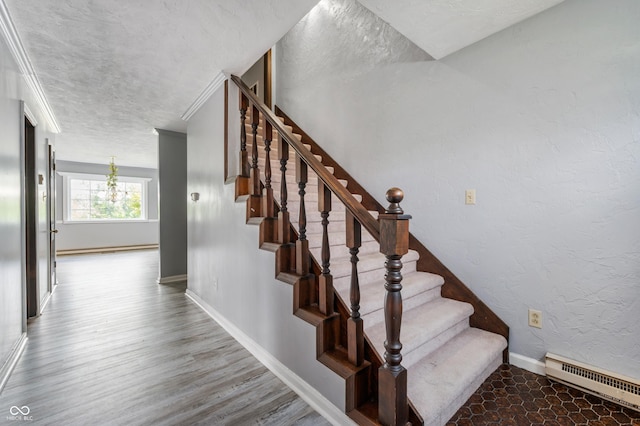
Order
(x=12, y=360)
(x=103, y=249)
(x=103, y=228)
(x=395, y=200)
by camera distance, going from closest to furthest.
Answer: (x=395, y=200) < (x=12, y=360) < (x=103, y=249) < (x=103, y=228)

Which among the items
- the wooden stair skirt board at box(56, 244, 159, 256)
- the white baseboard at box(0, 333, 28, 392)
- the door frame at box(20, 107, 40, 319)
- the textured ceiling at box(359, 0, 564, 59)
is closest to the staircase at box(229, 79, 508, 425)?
the textured ceiling at box(359, 0, 564, 59)

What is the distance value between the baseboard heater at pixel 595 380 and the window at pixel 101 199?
30.4ft

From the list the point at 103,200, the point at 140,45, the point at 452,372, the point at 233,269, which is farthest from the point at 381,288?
the point at 103,200

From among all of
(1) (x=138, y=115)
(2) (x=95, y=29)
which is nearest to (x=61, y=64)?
(2) (x=95, y=29)

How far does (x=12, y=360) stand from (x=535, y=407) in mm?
3382

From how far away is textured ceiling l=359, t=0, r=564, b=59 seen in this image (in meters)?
1.76

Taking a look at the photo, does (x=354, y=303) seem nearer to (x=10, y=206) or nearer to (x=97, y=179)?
(x=10, y=206)

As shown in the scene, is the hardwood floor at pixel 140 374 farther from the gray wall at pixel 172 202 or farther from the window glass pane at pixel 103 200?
the window glass pane at pixel 103 200

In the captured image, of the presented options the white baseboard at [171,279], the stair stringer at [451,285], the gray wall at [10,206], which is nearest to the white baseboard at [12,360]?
the gray wall at [10,206]

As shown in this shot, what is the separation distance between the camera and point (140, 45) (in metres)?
2.17

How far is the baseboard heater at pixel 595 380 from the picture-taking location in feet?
5.18

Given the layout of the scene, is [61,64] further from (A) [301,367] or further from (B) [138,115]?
(A) [301,367]

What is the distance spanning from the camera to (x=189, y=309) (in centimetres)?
319

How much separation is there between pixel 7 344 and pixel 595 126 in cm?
401
